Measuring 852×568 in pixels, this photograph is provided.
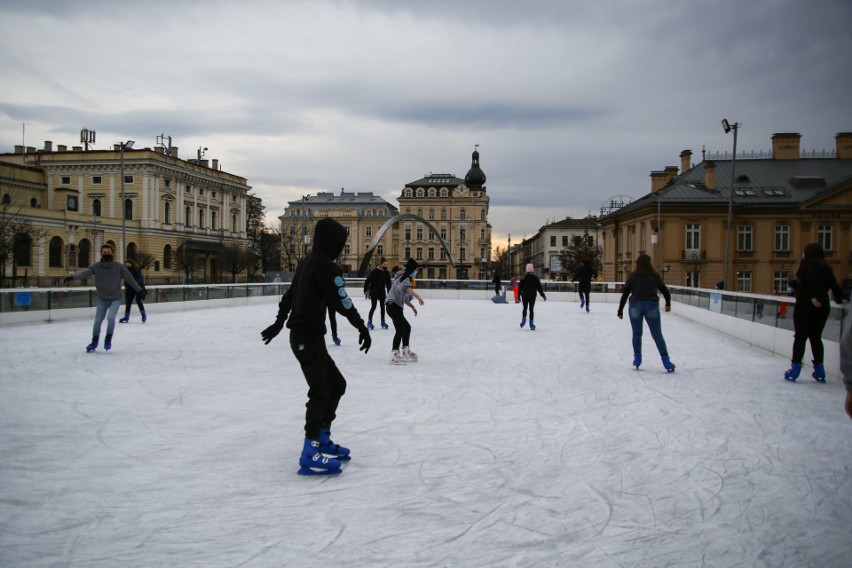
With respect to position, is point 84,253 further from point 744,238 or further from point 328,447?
point 328,447

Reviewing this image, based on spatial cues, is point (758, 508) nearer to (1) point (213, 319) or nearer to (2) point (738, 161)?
(1) point (213, 319)

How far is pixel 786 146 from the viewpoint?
50000mm

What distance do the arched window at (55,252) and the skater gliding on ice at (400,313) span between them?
46328 mm

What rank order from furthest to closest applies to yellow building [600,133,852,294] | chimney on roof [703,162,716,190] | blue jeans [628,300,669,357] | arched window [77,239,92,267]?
arched window [77,239,92,267], chimney on roof [703,162,716,190], yellow building [600,133,852,294], blue jeans [628,300,669,357]

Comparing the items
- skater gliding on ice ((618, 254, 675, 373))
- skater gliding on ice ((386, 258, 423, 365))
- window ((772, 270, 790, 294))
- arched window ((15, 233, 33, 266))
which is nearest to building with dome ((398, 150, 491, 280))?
window ((772, 270, 790, 294))

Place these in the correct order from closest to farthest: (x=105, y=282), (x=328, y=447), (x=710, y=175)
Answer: (x=328, y=447) → (x=105, y=282) → (x=710, y=175)

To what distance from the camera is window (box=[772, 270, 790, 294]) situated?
44594 mm

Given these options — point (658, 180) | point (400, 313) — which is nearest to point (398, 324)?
point (400, 313)

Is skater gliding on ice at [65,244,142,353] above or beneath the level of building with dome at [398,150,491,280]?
beneath

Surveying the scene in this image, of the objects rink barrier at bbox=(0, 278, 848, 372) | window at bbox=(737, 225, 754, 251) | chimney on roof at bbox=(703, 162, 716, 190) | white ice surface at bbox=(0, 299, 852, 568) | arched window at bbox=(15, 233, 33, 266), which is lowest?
white ice surface at bbox=(0, 299, 852, 568)

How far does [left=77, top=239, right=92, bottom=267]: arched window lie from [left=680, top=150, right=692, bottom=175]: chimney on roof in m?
49.1

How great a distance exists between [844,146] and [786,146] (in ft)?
15.6

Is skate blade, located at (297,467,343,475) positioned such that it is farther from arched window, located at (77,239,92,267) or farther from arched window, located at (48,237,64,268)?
arched window, located at (77,239,92,267)

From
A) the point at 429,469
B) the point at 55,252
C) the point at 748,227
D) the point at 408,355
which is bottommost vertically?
the point at 429,469
